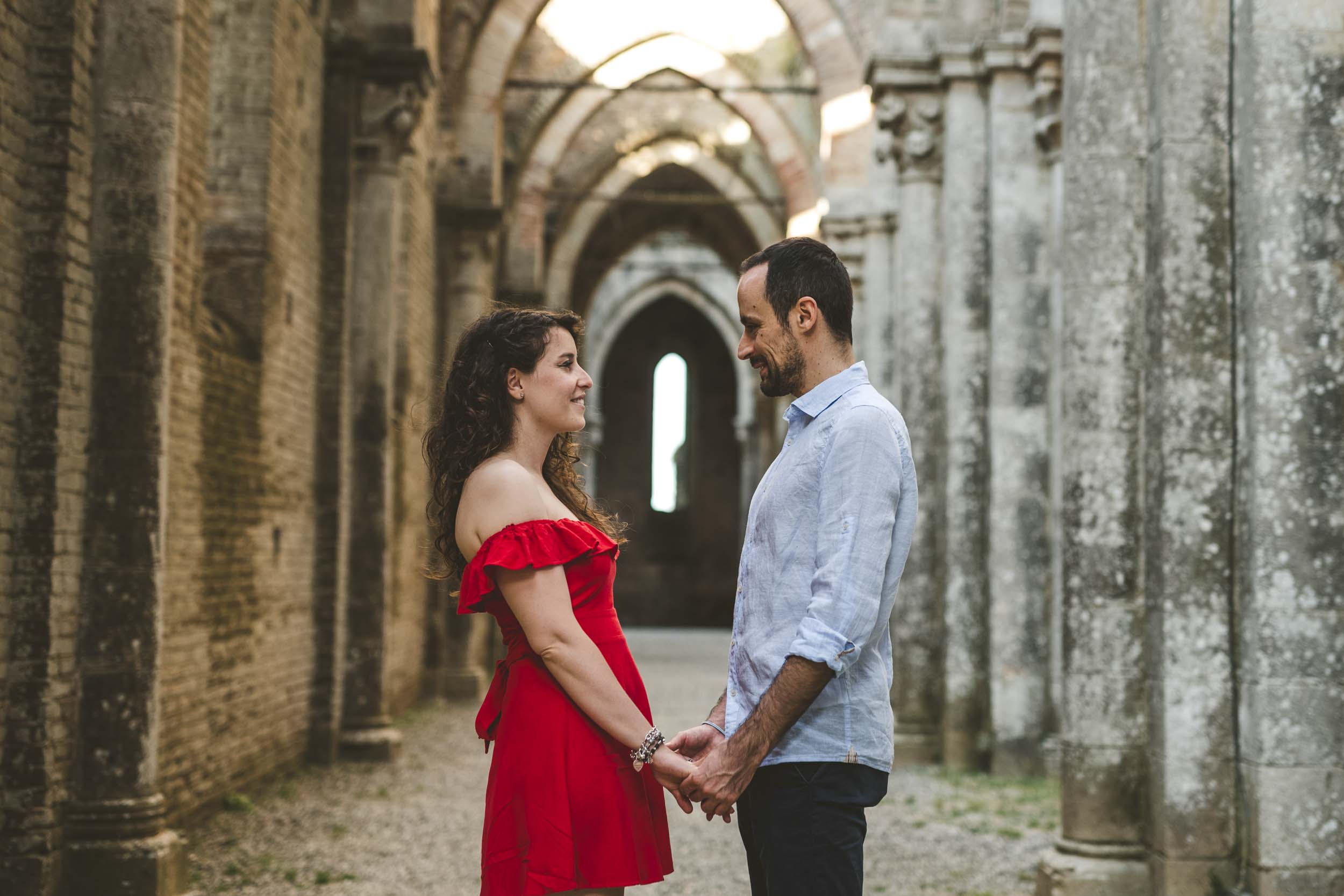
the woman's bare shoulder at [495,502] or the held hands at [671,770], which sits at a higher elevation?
the woman's bare shoulder at [495,502]

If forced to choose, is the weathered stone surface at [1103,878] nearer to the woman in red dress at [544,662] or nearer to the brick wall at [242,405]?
the woman in red dress at [544,662]

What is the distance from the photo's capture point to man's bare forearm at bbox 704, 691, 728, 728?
259 centimetres

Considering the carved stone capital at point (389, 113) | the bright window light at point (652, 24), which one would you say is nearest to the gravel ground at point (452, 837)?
the carved stone capital at point (389, 113)

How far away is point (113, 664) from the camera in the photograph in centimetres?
582

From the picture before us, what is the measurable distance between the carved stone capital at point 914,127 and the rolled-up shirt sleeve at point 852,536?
334 inches

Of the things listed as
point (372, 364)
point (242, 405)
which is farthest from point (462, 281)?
point (242, 405)

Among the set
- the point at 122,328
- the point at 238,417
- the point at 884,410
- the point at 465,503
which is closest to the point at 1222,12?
the point at 884,410

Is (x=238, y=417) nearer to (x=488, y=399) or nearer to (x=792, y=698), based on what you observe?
(x=488, y=399)

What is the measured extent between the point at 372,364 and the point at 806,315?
853 cm

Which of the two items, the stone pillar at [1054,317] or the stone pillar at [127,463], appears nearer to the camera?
the stone pillar at [127,463]

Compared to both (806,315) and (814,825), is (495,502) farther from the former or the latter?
(814,825)

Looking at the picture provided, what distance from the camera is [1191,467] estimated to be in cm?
501

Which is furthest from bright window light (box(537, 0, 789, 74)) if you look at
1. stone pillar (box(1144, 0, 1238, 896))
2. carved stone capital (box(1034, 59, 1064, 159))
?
stone pillar (box(1144, 0, 1238, 896))

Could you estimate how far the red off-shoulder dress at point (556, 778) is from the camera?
249cm
